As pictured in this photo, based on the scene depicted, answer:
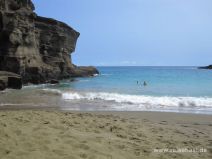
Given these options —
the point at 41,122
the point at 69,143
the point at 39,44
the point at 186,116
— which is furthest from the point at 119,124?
the point at 39,44

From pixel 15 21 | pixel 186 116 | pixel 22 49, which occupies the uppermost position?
pixel 15 21

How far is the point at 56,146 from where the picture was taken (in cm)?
624


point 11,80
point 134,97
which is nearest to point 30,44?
point 11,80

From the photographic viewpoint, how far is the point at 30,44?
129 feet

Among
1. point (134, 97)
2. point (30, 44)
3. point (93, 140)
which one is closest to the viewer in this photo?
point (93, 140)

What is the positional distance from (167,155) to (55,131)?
9.46 ft

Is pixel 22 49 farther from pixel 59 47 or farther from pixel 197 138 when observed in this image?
pixel 197 138

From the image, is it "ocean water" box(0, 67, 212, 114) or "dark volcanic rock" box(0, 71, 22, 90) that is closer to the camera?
"ocean water" box(0, 67, 212, 114)

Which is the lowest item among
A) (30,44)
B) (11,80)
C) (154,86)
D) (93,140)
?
(93,140)

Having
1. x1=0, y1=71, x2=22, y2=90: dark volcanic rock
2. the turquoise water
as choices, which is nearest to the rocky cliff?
the turquoise water

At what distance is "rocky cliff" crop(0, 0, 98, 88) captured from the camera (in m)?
34.2

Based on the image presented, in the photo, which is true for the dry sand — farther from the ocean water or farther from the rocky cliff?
the rocky cliff

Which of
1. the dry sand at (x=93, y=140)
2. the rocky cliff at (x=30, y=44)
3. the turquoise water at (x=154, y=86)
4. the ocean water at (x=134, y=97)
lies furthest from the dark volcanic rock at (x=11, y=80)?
the dry sand at (x=93, y=140)

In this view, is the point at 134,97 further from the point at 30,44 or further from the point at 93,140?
the point at 30,44
